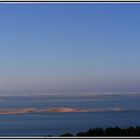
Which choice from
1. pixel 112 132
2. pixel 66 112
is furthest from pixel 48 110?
pixel 112 132

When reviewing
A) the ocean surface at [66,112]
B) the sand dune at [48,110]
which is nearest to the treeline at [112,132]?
the ocean surface at [66,112]

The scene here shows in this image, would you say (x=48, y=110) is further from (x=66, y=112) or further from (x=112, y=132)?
(x=112, y=132)

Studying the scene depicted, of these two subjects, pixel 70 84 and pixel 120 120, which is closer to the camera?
pixel 120 120

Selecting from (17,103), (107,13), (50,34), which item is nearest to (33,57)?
(50,34)

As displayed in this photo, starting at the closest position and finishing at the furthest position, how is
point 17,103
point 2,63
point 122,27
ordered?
1. point 17,103
2. point 2,63
3. point 122,27

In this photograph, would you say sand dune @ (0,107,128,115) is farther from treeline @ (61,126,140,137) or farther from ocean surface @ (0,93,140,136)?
treeline @ (61,126,140,137)

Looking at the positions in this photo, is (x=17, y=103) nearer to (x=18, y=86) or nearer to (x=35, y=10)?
(x=18, y=86)

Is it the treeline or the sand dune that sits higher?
the sand dune

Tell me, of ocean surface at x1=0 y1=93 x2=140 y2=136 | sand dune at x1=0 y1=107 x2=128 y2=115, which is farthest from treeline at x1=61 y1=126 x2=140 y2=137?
sand dune at x1=0 y1=107 x2=128 y2=115
